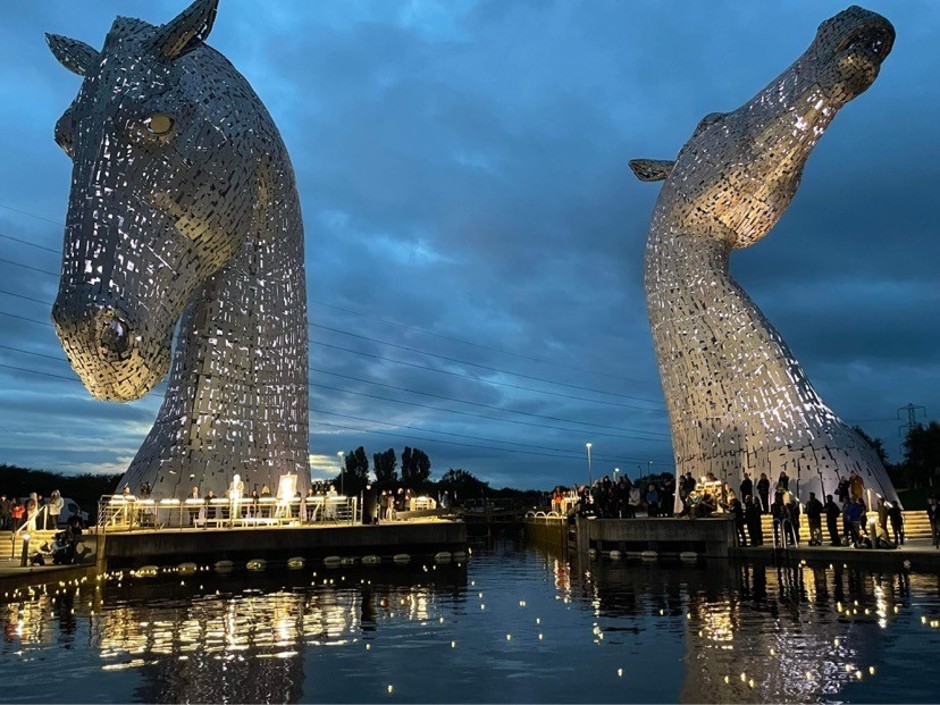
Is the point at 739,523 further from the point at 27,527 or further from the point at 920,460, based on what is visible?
the point at 920,460

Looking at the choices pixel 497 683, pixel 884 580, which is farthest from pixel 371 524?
pixel 497 683

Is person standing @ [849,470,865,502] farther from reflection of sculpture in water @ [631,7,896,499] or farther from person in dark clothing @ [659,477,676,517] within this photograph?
person in dark clothing @ [659,477,676,517]

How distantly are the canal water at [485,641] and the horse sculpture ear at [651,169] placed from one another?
11235 mm

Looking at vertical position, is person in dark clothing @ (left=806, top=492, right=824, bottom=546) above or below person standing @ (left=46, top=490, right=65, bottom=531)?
below

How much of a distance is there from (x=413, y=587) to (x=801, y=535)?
7.85m

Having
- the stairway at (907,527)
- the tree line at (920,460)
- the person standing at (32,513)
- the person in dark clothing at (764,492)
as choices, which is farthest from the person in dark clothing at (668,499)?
the tree line at (920,460)

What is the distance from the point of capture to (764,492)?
1620 cm

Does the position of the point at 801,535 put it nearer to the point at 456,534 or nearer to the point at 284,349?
the point at 456,534

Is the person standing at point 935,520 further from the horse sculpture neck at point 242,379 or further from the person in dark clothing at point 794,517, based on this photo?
the horse sculpture neck at point 242,379

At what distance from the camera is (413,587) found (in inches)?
489

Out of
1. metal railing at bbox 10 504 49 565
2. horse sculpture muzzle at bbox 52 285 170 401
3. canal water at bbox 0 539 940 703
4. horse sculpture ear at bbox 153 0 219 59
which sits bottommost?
canal water at bbox 0 539 940 703

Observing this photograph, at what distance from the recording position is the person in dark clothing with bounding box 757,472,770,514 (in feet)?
52.5

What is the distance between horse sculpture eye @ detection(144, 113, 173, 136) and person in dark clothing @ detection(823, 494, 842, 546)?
1230 cm

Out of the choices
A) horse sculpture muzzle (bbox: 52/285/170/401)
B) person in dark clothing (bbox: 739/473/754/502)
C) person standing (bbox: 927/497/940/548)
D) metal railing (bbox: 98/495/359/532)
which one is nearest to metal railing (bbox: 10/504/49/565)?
metal railing (bbox: 98/495/359/532)
